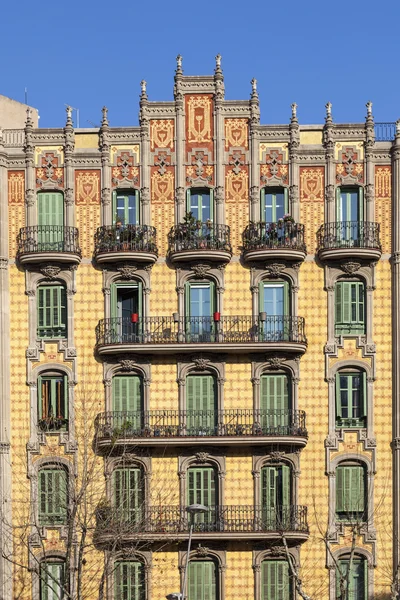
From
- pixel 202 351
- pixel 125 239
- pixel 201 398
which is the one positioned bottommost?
pixel 201 398

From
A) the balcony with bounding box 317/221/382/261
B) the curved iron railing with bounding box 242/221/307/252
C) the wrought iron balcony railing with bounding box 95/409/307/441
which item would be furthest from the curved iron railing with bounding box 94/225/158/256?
the balcony with bounding box 317/221/382/261

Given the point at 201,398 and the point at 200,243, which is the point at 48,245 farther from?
the point at 201,398

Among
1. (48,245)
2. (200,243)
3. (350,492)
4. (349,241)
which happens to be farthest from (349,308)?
(48,245)

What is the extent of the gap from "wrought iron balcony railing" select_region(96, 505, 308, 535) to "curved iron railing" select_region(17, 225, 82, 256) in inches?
419

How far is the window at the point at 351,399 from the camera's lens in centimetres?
5584

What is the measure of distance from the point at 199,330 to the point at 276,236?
4.90 metres

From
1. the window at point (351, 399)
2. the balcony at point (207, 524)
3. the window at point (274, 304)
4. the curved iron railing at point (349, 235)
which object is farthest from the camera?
the window at point (274, 304)

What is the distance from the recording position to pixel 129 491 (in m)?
55.6

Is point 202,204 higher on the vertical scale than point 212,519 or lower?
higher

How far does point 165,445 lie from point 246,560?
554 cm

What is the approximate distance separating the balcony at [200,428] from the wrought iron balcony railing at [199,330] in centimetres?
287

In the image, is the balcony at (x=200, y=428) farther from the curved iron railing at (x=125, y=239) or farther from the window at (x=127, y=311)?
the curved iron railing at (x=125, y=239)

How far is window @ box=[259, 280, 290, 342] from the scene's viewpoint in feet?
184

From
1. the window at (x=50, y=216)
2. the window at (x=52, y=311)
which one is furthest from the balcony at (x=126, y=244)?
the window at (x=52, y=311)
